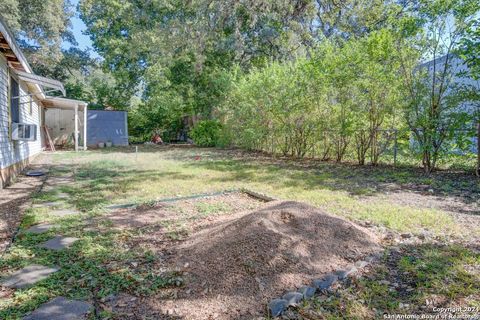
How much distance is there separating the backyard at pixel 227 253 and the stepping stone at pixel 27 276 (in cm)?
8

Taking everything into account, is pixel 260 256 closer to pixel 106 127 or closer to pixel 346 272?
pixel 346 272

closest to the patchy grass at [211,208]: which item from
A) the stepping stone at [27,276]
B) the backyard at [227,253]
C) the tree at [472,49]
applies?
the backyard at [227,253]

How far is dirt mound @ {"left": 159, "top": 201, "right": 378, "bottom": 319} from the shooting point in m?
2.06

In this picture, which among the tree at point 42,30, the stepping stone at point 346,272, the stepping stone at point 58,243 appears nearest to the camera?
the stepping stone at point 346,272

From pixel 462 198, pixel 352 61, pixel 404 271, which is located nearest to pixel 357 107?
pixel 352 61

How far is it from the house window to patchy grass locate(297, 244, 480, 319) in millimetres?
7570

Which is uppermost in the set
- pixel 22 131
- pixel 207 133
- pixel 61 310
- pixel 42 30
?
pixel 42 30

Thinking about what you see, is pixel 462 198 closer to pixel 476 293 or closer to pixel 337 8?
pixel 476 293

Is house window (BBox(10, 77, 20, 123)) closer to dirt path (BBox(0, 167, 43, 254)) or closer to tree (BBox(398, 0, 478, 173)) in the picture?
dirt path (BBox(0, 167, 43, 254))

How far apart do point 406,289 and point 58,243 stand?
3.06 m

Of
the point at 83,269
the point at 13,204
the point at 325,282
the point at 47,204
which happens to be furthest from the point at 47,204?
the point at 325,282

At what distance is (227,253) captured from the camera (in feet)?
8.24

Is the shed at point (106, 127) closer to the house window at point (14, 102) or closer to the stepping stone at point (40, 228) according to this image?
the house window at point (14, 102)

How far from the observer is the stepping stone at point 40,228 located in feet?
11.0
